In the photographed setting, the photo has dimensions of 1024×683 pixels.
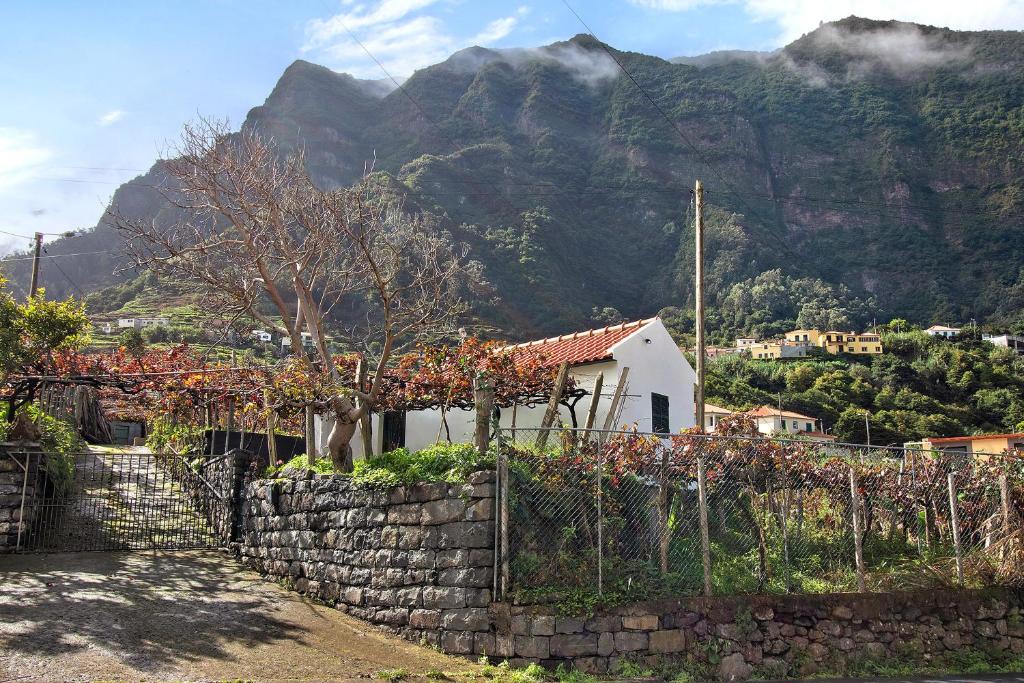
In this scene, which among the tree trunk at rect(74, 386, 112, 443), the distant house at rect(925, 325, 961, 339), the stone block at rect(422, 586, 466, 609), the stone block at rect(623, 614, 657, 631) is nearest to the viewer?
the stone block at rect(623, 614, 657, 631)

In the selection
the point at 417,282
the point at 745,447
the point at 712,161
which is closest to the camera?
the point at 745,447

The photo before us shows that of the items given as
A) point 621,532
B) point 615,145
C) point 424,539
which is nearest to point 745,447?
point 621,532

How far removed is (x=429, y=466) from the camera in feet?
35.4

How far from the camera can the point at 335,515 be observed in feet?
39.5

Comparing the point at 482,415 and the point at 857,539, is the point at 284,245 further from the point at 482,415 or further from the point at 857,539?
the point at 857,539

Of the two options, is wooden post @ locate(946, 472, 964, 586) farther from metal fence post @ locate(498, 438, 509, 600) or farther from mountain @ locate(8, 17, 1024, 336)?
mountain @ locate(8, 17, 1024, 336)

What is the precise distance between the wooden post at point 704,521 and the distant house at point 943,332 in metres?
82.0

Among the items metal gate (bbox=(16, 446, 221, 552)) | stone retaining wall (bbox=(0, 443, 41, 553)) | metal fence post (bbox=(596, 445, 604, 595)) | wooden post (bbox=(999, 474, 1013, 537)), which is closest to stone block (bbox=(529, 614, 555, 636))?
metal fence post (bbox=(596, 445, 604, 595))

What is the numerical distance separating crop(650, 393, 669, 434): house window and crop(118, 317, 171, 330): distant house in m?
36.4

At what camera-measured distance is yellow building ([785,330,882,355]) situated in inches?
3201

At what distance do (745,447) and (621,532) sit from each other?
2120 millimetres

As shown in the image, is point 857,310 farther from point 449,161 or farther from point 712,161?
point 449,161

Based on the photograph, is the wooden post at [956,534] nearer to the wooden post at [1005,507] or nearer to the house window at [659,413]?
the wooden post at [1005,507]

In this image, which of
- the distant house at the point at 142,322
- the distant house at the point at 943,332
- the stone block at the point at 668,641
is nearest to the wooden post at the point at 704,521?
the stone block at the point at 668,641
